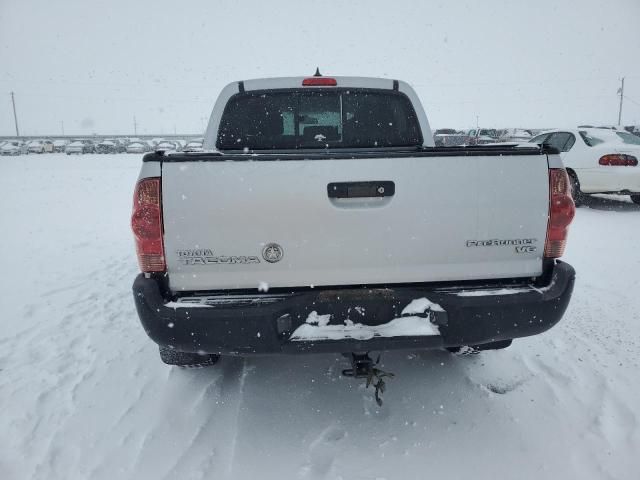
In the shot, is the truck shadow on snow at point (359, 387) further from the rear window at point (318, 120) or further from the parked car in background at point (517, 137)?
the parked car in background at point (517, 137)

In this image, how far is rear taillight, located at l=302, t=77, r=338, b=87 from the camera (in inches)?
133

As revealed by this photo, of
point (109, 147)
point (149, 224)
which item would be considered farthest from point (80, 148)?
point (149, 224)

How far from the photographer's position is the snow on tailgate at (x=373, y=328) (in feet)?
7.24

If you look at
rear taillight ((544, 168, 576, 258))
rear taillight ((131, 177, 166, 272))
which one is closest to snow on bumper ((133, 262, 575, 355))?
rear taillight ((131, 177, 166, 272))

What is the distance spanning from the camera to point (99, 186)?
15180 millimetres

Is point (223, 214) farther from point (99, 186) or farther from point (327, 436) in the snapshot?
point (99, 186)

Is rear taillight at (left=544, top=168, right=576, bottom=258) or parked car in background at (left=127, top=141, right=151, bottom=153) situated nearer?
rear taillight at (left=544, top=168, right=576, bottom=258)

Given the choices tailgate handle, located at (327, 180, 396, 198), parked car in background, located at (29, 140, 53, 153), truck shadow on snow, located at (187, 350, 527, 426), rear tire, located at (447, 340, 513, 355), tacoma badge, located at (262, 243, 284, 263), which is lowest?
truck shadow on snow, located at (187, 350, 527, 426)

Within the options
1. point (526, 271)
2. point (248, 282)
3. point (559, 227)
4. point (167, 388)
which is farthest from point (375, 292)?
point (167, 388)

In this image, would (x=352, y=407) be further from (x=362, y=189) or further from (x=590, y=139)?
(x=590, y=139)

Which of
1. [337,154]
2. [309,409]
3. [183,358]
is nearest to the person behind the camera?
[337,154]

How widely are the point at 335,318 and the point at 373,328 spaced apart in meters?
0.21

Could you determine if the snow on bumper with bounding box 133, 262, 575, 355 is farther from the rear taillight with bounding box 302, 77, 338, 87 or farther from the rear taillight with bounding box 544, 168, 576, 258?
the rear taillight with bounding box 302, 77, 338, 87

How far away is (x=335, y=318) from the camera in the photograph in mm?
2242
